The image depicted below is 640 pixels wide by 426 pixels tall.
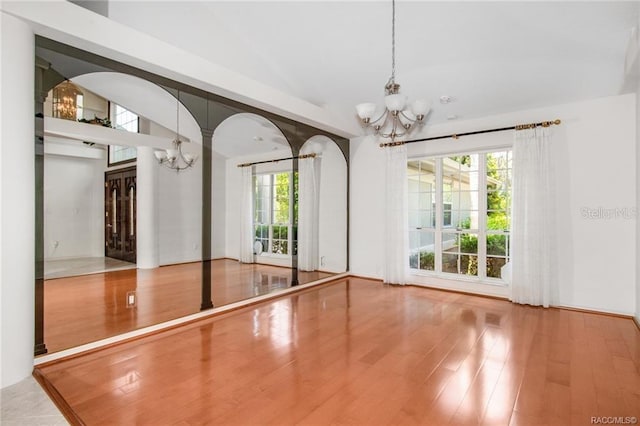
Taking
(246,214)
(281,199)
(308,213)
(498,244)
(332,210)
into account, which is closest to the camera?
(498,244)

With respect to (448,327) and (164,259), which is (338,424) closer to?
(448,327)

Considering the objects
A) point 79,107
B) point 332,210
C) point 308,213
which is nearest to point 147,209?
point 79,107

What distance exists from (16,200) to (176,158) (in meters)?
2.61

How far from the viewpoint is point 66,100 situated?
10.1ft

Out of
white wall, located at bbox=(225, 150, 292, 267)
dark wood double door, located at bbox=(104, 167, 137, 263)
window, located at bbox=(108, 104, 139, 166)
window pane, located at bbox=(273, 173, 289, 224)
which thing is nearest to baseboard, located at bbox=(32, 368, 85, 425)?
dark wood double door, located at bbox=(104, 167, 137, 263)

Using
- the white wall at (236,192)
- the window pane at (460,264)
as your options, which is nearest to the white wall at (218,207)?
the white wall at (236,192)

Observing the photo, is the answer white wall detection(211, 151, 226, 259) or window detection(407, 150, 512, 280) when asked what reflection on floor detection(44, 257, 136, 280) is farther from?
window detection(407, 150, 512, 280)

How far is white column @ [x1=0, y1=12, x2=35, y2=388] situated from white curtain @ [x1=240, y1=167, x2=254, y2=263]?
290cm

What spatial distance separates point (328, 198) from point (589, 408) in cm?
483

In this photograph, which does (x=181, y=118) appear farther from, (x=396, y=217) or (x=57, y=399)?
(x=396, y=217)

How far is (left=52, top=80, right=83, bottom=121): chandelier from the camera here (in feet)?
9.43

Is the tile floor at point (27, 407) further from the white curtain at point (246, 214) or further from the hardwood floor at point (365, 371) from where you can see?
the white curtain at point (246, 214)

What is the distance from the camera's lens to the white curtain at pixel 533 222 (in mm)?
4215

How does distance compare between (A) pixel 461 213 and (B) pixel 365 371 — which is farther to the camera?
(A) pixel 461 213
